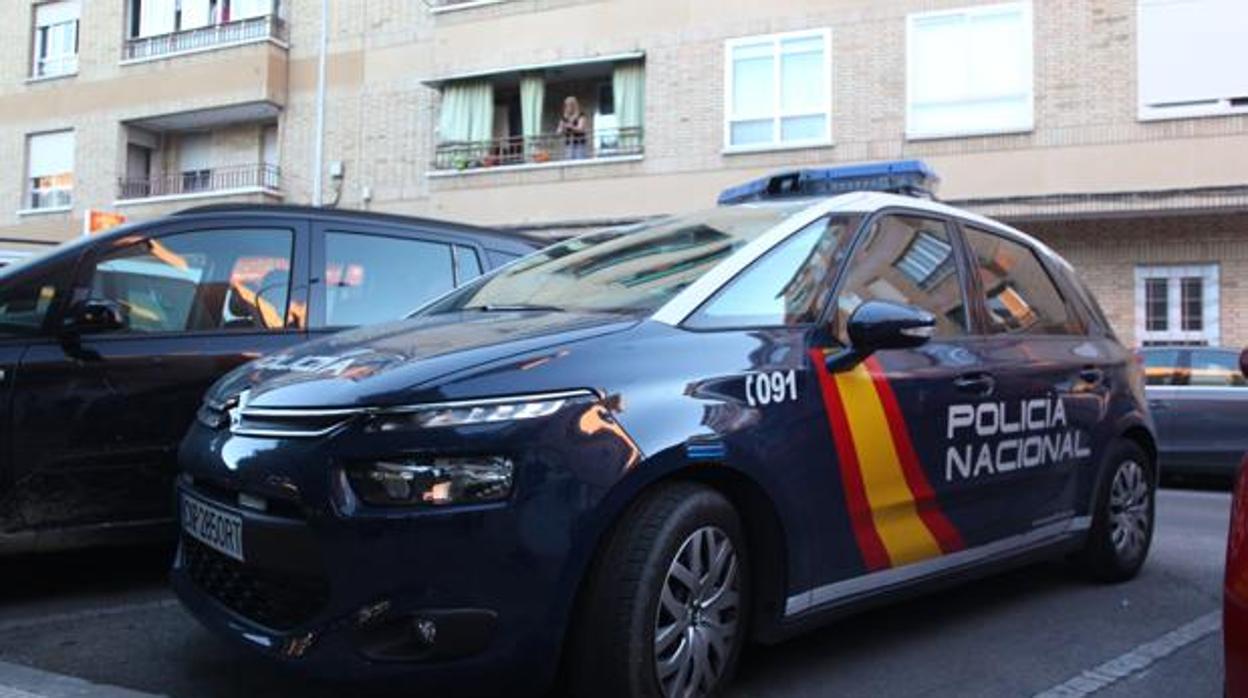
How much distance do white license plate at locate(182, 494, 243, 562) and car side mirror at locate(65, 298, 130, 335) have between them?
4.14 feet

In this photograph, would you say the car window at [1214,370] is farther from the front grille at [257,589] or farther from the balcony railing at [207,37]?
the balcony railing at [207,37]

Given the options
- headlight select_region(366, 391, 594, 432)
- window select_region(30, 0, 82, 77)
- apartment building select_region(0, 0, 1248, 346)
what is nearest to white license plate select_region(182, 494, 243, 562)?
headlight select_region(366, 391, 594, 432)

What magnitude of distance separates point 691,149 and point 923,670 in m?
14.2

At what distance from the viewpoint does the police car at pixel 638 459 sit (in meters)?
2.90

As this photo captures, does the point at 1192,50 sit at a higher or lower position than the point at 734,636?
higher

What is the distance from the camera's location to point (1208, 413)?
984cm

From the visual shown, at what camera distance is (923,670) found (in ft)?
13.0

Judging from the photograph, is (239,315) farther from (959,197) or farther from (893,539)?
(959,197)

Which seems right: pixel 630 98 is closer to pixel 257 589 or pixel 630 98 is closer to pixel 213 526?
pixel 213 526

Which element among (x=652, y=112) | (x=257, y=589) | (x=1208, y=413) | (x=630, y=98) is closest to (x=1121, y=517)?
(x=257, y=589)

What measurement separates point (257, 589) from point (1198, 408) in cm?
918

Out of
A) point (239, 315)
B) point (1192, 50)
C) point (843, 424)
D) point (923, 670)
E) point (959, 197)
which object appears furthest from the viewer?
point (959, 197)

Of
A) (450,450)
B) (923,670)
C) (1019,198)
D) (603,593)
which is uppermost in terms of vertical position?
(1019,198)

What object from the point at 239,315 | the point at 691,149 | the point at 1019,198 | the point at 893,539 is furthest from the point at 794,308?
the point at 691,149
